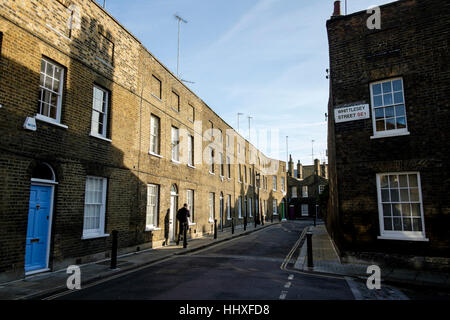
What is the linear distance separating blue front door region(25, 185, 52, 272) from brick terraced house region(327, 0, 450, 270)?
368 inches

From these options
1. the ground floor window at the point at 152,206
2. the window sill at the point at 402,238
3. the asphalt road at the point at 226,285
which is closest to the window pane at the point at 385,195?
the window sill at the point at 402,238

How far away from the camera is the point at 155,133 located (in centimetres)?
1473

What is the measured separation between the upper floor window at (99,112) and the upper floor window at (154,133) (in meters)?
3.14

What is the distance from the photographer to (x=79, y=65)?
10039mm

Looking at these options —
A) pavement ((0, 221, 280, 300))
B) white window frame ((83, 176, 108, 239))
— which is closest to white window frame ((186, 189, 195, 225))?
pavement ((0, 221, 280, 300))

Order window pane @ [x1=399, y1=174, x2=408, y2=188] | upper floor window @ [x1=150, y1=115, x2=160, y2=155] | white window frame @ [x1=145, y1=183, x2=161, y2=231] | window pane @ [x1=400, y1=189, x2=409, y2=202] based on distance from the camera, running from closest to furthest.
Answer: window pane @ [x1=400, y1=189, x2=409, y2=202], window pane @ [x1=399, y1=174, x2=408, y2=188], white window frame @ [x1=145, y1=183, x2=161, y2=231], upper floor window @ [x1=150, y1=115, x2=160, y2=155]

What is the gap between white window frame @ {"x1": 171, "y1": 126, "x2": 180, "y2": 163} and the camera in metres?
16.4

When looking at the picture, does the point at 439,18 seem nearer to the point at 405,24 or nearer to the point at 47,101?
the point at 405,24

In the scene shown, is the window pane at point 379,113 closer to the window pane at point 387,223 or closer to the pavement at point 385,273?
the window pane at point 387,223

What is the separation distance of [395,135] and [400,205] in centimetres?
Result: 224

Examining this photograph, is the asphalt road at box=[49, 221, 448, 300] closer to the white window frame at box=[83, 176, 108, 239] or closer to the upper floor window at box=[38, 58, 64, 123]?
the white window frame at box=[83, 176, 108, 239]

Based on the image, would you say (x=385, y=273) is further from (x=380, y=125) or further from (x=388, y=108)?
(x=388, y=108)

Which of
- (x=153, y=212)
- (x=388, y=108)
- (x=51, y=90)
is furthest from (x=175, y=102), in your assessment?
(x=388, y=108)
